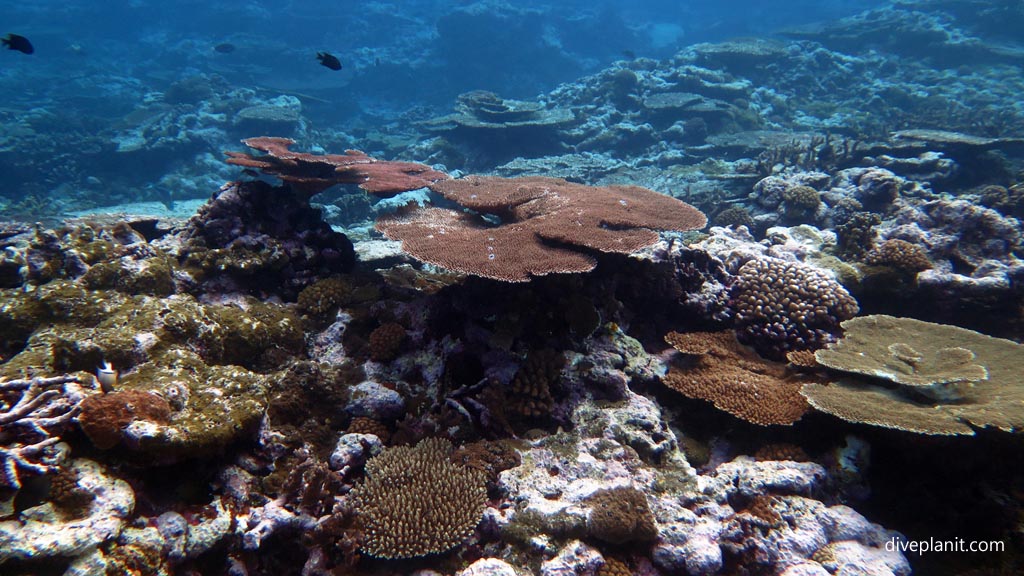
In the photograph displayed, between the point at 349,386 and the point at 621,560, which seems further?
the point at 349,386

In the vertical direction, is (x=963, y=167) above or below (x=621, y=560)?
above

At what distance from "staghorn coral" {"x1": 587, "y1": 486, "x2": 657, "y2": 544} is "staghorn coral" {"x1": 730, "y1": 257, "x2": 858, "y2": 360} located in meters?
3.18

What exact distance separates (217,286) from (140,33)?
5915cm

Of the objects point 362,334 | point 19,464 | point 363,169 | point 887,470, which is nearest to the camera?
point 19,464

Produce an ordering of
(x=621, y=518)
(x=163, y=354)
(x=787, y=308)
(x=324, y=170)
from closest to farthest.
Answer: (x=621, y=518) → (x=163, y=354) → (x=787, y=308) → (x=324, y=170)

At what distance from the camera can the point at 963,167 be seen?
12.0 m

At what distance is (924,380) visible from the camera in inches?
166

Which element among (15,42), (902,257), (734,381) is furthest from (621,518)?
(15,42)

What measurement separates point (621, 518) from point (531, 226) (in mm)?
3117

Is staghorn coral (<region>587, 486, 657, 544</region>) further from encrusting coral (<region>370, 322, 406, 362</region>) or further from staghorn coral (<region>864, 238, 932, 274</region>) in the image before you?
staghorn coral (<region>864, 238, 932, 274</region>)

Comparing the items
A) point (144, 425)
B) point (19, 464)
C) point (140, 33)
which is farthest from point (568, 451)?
point (140, 33)

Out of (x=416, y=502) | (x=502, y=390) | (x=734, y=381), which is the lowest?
(x=416, y=502)

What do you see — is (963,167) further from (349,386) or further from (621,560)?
(349,386)

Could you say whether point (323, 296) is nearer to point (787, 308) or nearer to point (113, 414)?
point (113, 414)
